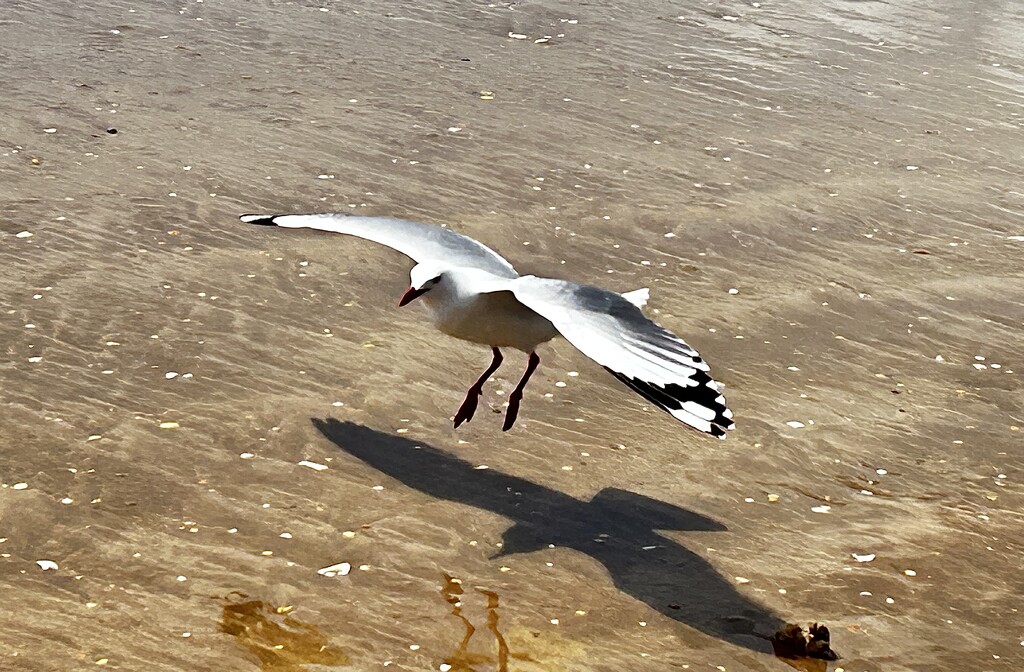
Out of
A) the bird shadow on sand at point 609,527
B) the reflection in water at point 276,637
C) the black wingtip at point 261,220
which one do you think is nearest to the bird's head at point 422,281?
the bird shadow on sand at point 609,527

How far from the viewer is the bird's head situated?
514cm

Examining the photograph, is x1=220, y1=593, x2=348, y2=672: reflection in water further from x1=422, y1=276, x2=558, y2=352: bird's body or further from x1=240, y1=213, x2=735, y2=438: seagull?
x1=422, y1=276, x2=558, y2=352: bird's body

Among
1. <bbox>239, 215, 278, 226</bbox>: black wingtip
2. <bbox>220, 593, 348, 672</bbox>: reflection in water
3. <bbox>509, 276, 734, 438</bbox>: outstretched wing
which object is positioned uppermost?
<bbox>509, 276, 734, 438</bbox>: outstretched wing

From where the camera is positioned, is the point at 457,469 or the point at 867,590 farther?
the point at 457,469

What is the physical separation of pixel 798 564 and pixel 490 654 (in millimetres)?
1279

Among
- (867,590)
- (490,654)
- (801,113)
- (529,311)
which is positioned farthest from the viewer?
(801,113)

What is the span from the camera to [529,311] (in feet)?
16.9

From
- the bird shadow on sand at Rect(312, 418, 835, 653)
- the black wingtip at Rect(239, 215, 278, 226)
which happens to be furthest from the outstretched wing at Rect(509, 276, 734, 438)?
the black wingtip at Rect(239, 215, 278, 226)

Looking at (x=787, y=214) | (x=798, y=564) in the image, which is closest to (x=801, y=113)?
(x=787, y=214)

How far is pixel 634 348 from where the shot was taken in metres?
4.45

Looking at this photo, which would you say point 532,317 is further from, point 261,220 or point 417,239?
point 261,220

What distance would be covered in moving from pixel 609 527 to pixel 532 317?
0.83m

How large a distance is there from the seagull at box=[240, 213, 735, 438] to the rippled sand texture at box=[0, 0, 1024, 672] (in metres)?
0.57

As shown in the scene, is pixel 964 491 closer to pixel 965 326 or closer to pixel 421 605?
pixel 965 326
